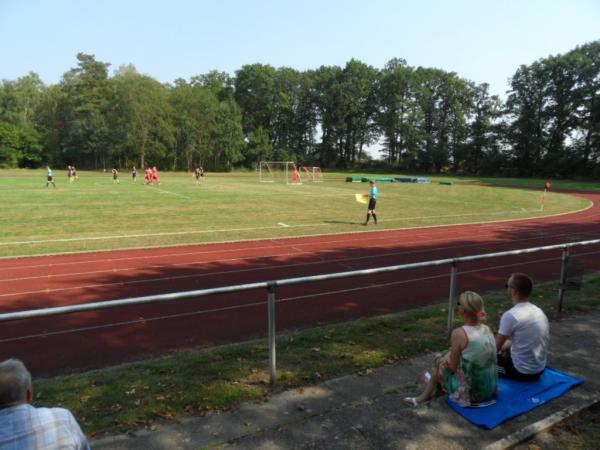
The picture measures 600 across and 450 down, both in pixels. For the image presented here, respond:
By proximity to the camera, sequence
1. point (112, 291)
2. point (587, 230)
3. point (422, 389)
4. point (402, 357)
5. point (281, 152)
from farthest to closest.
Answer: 1. point (281, 152)
2. point (587, 230)
3. point (112, 291)
4. point (402, 357)
5. point (422, 389)

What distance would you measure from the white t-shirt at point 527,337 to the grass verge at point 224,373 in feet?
4.42

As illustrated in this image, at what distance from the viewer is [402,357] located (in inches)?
214

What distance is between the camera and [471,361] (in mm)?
3910

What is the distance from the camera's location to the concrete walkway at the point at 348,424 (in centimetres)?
354

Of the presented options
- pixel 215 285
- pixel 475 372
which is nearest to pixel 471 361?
pixel 475 372

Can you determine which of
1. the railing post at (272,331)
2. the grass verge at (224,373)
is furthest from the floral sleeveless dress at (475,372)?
the railing post at (272,331)

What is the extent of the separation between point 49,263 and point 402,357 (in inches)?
388

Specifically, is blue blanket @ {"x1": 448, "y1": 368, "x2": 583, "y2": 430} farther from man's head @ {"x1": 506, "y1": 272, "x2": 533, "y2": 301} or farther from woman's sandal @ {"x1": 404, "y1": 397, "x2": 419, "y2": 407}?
man's head @ {"x1": 506, "y1": 272, "x2": 533, "y2": 301}

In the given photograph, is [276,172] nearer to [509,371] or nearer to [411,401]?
[509,371]

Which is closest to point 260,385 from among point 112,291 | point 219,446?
point 219,446

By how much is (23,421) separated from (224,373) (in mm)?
2785

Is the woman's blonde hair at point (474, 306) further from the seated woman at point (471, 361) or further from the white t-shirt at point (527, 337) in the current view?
the white t-shirt at point (527, 337)

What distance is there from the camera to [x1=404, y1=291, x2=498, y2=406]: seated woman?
3.90m

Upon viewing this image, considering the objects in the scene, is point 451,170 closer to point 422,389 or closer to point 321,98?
point 321,98
